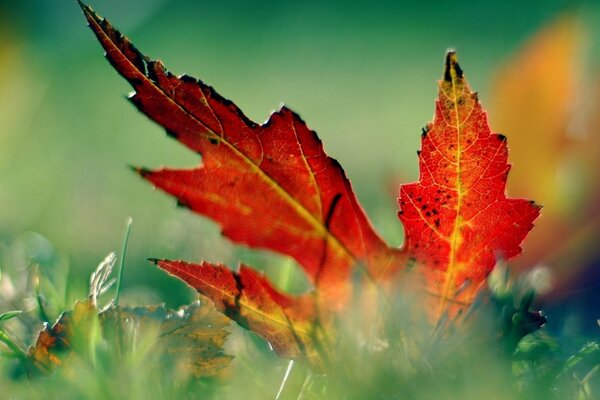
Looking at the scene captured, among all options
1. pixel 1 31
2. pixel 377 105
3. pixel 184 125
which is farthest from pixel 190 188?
pixel 1 31

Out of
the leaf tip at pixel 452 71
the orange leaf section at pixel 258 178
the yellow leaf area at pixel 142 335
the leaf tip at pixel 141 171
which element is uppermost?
the leaf tip at pixel 452 71

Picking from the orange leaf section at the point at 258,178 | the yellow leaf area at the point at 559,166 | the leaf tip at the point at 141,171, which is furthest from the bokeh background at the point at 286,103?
the leaf tip at the point at 141,171

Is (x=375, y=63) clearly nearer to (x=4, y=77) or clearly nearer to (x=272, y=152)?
(x=4, y=77)

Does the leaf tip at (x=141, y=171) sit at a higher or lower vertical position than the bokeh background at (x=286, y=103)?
lower

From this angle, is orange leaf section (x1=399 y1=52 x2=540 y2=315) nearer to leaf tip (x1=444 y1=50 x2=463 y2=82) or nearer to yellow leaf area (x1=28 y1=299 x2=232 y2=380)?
leaf tip (x1=444 y1=50 x2=463 y2=82)

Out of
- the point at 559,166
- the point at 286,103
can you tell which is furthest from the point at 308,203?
the point at 286,103

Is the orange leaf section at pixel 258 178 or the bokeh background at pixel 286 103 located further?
the bokeh background at pixel 286 103

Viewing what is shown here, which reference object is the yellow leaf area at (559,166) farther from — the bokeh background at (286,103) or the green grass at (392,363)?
the green grass at (392,363)
